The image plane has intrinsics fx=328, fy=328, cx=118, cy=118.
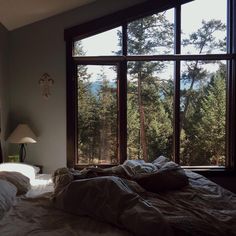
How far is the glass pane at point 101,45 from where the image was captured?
383 centimetres

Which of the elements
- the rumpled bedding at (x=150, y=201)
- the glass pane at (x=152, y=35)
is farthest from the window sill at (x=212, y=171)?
the glass pane at (x=152, y=35)

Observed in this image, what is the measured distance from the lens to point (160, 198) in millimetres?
2121

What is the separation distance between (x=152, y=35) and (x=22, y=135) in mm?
1893

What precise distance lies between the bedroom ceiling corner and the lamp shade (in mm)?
1121

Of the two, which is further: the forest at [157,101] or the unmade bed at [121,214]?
the forest at [157,101]

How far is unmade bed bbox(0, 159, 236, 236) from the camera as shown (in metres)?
1.52

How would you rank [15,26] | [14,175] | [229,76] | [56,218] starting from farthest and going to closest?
1. [229,76]
2. [15,26]
3. [14,175]
4. [56,218]

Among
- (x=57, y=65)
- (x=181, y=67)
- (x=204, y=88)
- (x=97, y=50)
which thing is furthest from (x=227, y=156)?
(x=57, y=65)

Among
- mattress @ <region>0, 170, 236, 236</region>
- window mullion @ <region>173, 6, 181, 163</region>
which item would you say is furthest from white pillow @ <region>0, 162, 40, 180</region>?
window mullion @ <region>173, 6, 181, 163</region>

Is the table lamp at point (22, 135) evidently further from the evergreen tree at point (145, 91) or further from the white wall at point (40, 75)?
the evergreen tree at point (145, 91)

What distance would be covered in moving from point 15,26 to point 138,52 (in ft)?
4.67

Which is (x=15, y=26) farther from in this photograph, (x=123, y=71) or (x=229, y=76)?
(x=229, y=76)

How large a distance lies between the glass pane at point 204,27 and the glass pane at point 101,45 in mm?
787

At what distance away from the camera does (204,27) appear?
3.94m
